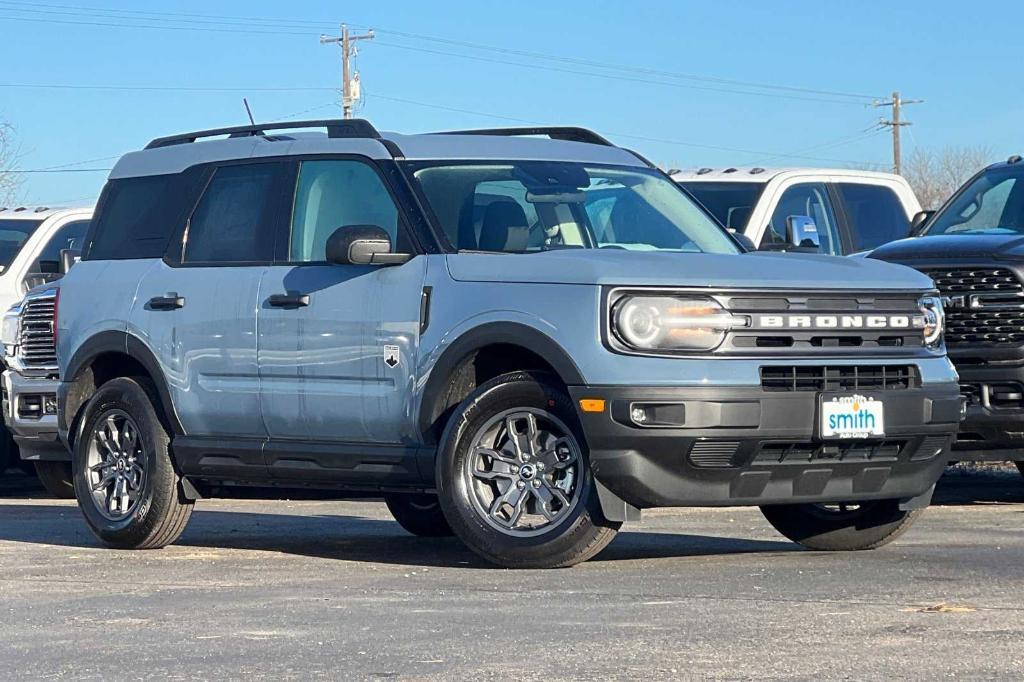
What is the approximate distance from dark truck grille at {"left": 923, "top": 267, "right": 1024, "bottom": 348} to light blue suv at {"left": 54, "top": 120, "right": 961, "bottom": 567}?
6.84ft

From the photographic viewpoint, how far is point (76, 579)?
856 cm

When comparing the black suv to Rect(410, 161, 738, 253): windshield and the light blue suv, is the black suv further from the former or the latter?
Rect(410, 161, 738, 253): windshield

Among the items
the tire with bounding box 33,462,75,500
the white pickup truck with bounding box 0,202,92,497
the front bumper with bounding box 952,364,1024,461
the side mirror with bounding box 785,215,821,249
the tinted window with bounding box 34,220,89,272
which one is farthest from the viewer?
the tinted window with bounding box 34,220,89,272

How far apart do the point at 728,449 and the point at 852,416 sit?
1.84ft

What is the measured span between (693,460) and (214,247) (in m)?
2.89

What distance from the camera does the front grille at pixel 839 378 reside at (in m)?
8.16

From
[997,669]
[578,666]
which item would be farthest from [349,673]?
[997,669]

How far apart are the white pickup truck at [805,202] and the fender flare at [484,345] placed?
6.54 metres

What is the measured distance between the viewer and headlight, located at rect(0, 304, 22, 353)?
43.0ft

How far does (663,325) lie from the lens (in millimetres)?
8062

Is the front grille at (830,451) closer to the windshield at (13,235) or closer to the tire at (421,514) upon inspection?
the tire at (421,514)

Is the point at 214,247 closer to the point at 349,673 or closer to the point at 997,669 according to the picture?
the point at 349,673

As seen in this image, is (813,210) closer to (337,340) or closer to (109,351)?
(109,351)

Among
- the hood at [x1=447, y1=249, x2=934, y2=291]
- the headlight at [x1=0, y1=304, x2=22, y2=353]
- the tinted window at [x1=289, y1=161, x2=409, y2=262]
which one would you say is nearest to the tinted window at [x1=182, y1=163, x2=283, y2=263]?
the tinted window at [x1=289, y1=161, x2=409, y2=262]
